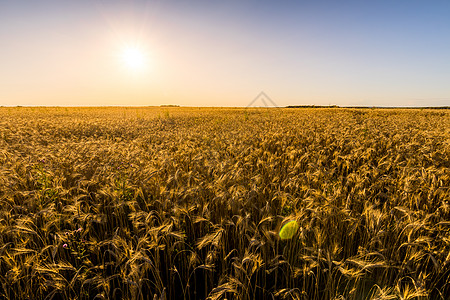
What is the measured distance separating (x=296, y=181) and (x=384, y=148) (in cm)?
427

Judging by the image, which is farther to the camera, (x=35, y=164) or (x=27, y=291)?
(x=35, y=164)

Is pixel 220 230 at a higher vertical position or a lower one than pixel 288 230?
higher

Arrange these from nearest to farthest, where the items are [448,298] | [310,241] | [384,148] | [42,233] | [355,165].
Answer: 1. [448,298]
2. [310,241]
3. [42,233]
4. [355,165]
5. [384,148]

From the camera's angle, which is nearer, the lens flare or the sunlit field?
the sunlit field

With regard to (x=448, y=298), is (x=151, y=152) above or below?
above

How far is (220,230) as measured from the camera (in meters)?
1.77

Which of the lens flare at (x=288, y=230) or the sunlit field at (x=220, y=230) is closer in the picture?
the sunlit field at (x=220, y=230)

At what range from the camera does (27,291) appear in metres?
1.78

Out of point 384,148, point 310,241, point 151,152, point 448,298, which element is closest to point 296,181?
point 310,241

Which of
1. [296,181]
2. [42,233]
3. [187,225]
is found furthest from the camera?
[296,181]

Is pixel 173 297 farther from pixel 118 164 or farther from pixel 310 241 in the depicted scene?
pixel 118 164

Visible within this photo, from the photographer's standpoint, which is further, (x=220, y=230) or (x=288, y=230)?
(x=288, y=230)

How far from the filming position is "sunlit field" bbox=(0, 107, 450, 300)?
5.57 feet

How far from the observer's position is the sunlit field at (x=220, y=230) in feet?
5.57
